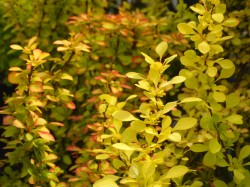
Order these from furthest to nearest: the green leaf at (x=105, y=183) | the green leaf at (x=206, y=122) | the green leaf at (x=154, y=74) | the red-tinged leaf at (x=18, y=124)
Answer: the red-tinged leaf at (x=18, y=124) → the green leaf at (x=206, y=122) → the green leaf at (x=154, y=74) → the green leaf at (x=105, y=183)

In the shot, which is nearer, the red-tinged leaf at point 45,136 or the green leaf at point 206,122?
the green leaf at point 206,122

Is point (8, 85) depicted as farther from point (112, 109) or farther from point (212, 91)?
point (212, 91)

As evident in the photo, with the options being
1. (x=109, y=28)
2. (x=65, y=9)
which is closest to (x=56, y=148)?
(x=109, y=28)

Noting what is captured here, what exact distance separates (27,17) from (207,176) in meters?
1.73

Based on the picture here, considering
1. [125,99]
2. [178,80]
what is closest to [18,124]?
[178,80]

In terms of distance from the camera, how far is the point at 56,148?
241cm

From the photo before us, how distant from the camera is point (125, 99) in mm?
2471

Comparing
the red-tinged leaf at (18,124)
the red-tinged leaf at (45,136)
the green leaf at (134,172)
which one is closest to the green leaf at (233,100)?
the green leaf at (134,172)

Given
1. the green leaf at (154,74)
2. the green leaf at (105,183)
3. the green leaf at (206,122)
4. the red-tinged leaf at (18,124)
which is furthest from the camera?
the red-tinged leaf at (18,124)

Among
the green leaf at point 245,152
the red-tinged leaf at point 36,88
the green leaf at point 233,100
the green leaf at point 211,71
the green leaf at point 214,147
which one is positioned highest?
the green leaf at point 211,71

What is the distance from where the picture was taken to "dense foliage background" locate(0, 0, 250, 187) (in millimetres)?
1412

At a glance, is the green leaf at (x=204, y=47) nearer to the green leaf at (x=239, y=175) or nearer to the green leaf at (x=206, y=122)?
the green leaf at (x=206, y=122)

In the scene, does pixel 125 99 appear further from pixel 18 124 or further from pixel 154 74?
pixel 154 74

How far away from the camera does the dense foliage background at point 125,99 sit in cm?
141
